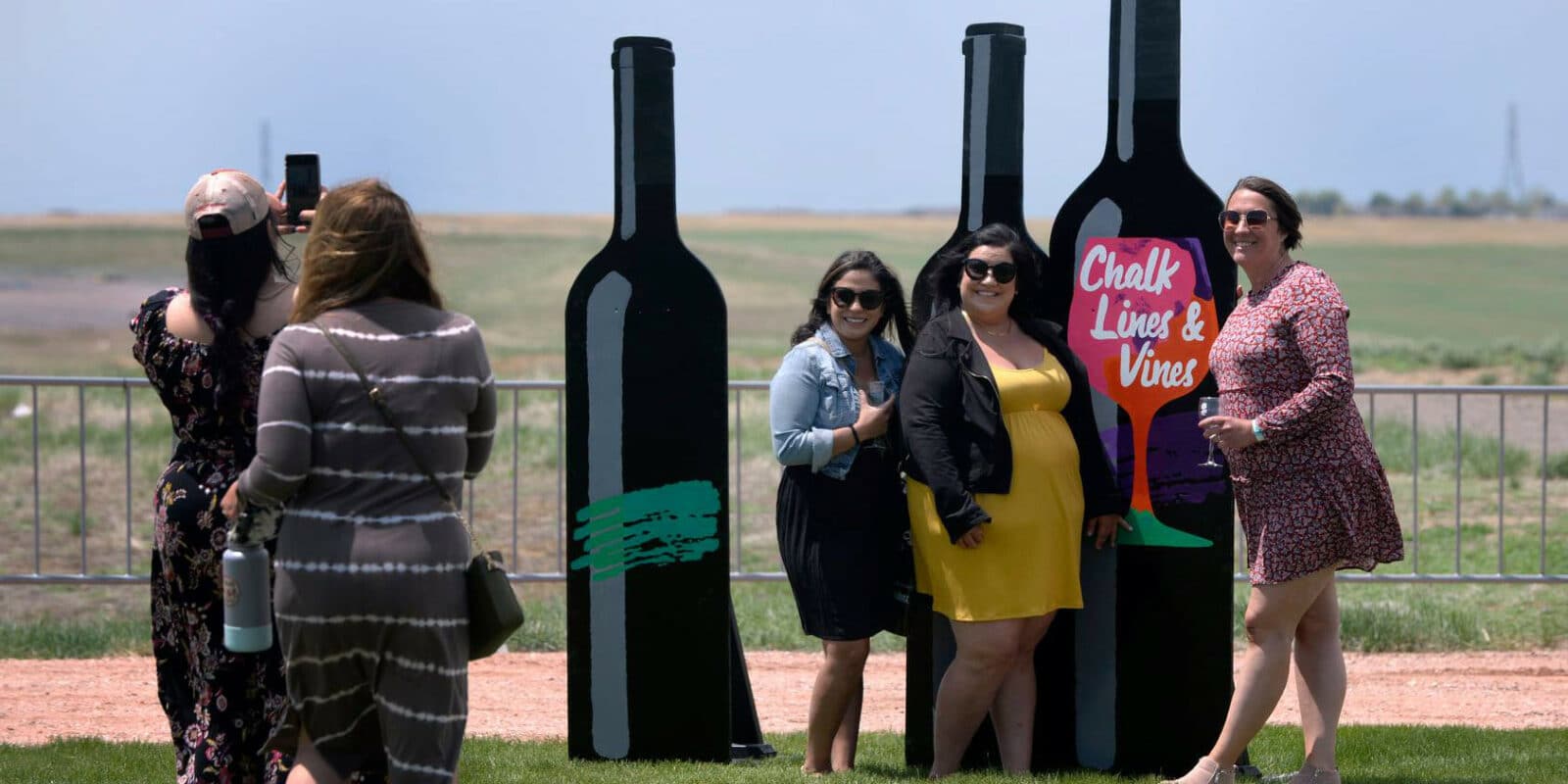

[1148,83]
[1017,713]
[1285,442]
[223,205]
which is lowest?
[1017,713]

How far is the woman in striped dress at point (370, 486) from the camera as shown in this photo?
10.0ft

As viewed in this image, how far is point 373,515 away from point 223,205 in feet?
3.08

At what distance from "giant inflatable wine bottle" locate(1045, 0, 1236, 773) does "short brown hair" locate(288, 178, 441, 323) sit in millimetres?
2255

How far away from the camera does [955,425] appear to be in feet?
14.5

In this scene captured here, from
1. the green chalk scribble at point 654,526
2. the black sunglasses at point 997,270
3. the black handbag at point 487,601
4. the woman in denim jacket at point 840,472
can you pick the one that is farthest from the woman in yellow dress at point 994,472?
the black handbag at point 487,601

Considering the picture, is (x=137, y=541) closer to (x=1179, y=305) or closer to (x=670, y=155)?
(x=670, y=155)

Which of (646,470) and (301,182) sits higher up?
(301,182)

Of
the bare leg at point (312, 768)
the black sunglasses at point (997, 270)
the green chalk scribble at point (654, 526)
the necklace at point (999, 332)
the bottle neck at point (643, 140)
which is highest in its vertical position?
the bottle neck at point (643, 140)

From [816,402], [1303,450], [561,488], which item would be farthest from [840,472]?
[561,488]

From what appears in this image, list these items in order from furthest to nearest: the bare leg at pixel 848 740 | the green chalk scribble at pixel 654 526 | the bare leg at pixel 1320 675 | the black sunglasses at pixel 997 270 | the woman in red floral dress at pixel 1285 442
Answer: the green chalk scribble at pixel 654 526 → the bare leg at pixel 848 740 → the black sunglasses at pixel 997 270 → the bare leg at pixel 1320 675 → the woman in red floral dress at pixel 1285 442

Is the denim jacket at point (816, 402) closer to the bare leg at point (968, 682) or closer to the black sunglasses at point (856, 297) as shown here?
the black sunglasses at point (856, 297)

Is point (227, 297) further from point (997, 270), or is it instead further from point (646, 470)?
point (997, 270)

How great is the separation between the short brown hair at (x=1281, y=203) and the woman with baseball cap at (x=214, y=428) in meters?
2.33

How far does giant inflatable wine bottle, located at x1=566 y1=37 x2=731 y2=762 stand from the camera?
4.94 metres
